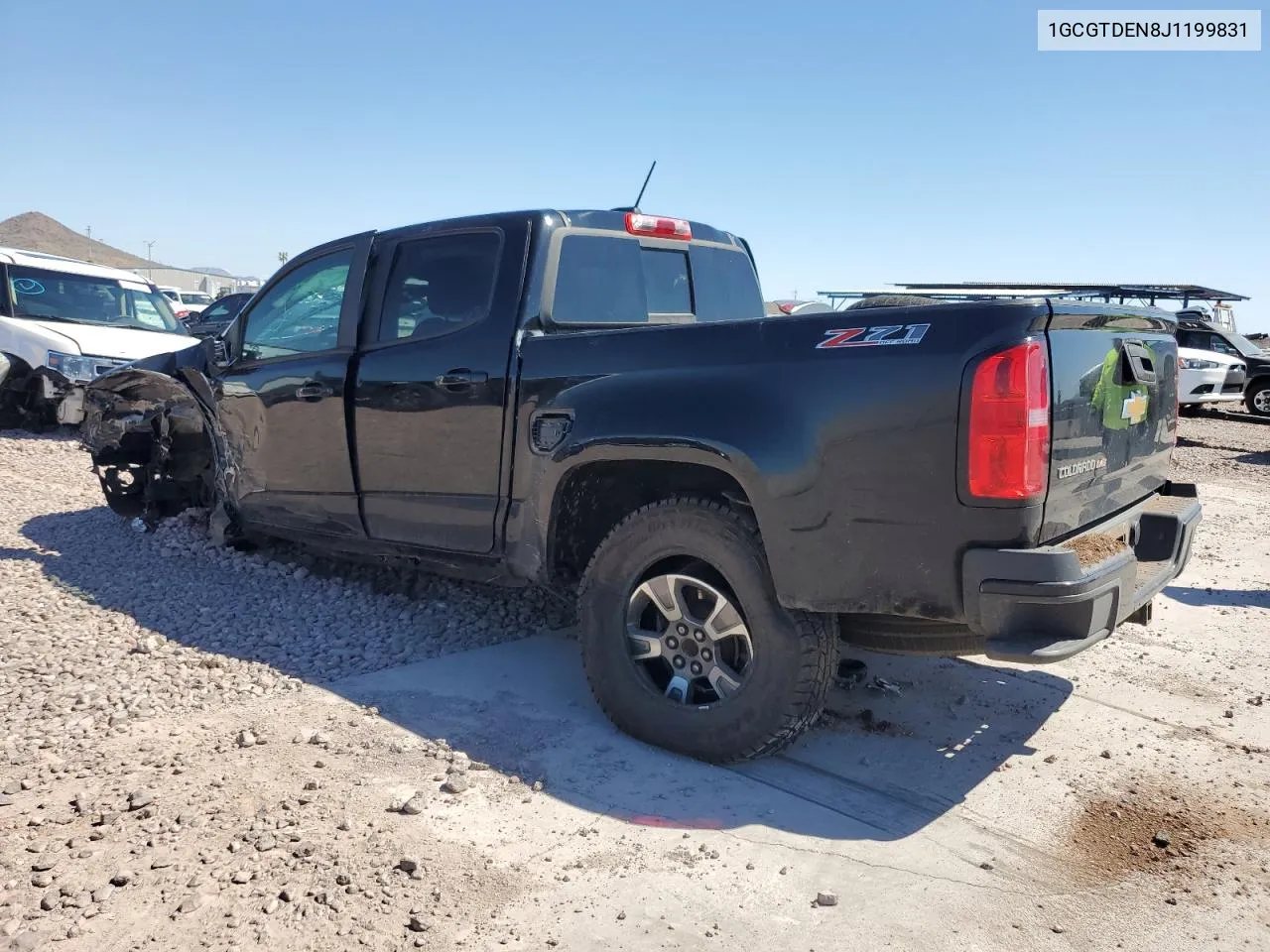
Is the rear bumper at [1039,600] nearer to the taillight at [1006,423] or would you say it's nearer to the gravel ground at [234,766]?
the taillight at [1006,423]

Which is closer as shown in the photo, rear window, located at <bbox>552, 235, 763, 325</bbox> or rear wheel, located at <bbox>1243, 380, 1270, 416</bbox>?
rear window, located at <bbox>552, 235, 763, 325</bbox>

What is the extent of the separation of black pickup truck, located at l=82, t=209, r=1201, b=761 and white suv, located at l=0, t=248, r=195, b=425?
19.6ft

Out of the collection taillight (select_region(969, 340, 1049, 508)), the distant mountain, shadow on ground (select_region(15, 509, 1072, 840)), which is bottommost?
shadow on ground (select_region(15, 509, 1072, 840))

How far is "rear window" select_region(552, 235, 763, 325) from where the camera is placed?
4.36m

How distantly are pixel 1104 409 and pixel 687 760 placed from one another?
187 cm

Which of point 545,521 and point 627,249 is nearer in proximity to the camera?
point 545,521

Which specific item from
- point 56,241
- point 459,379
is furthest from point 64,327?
point 56,241

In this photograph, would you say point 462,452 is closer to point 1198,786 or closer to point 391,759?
point 391,759

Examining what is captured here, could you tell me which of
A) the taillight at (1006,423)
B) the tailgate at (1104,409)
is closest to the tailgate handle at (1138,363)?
the tailgate at (1104,409)

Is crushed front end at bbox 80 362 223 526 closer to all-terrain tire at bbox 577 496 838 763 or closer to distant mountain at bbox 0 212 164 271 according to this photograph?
all-terrain tire at bbox 577 496 838 763

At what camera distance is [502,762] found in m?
3.52

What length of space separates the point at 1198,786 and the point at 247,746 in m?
3.38

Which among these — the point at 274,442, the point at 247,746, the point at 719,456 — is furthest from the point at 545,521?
the point at 274,442

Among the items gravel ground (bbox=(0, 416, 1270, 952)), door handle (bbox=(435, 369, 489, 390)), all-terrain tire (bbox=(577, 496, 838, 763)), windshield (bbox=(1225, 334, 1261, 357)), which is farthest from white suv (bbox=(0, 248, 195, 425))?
windshield (bbox=(1225, 334, 1261, 357))
